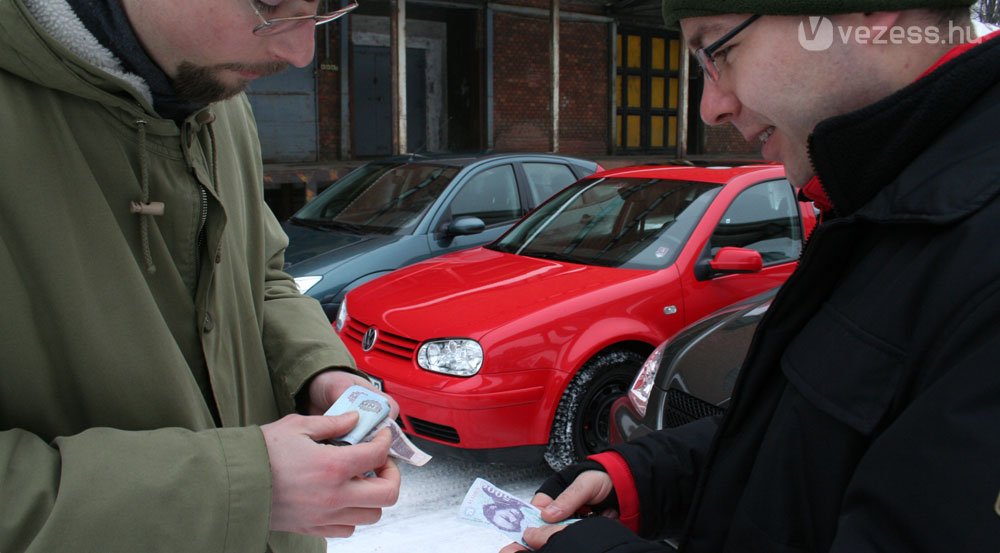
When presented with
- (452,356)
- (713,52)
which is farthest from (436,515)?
(713,52)

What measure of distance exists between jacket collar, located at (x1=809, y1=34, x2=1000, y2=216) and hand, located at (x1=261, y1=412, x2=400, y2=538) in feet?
2.75

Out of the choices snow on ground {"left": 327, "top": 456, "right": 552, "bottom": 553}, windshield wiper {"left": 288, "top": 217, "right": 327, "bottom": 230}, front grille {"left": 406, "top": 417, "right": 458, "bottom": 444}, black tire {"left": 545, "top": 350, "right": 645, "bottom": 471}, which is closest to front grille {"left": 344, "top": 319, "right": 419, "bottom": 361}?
front grille {"left": 406, "top": 417, "right": 458, "bottom": 444}

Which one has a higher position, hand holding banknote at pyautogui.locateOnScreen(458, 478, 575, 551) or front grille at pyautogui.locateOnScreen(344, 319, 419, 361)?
hand holding banknote at pyautogui.locateOnScreen(458, 478, 575, 551)

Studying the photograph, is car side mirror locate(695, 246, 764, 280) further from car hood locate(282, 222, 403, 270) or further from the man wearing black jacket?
the man wearing black jacket

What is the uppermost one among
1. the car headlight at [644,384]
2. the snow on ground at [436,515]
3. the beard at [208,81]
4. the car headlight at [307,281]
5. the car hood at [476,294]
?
the beard at [208,81]

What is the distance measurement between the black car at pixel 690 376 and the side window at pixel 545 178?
134 inches

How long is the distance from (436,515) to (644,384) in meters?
1.17

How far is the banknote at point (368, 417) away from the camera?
1441 mm

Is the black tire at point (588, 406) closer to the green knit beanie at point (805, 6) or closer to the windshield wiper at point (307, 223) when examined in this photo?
the green knit beanie at point (805, 6)

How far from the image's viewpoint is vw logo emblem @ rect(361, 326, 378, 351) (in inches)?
176

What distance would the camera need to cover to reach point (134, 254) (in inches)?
52.2

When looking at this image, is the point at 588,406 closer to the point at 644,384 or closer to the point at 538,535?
the point at 644,384

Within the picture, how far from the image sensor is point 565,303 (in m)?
4.24

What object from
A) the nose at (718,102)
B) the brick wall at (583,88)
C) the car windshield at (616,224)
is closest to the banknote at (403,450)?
the nose at (718,102)
